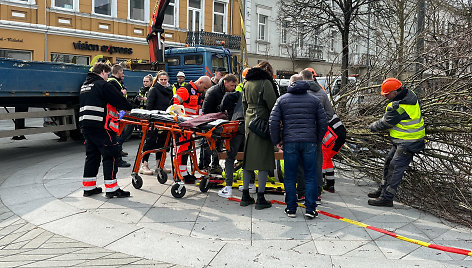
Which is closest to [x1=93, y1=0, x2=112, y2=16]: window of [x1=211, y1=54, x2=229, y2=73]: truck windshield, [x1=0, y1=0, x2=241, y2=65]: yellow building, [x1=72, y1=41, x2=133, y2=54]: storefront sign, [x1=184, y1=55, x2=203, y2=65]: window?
[x1=0, y1=0, x2=241, y2=65]: yellow building

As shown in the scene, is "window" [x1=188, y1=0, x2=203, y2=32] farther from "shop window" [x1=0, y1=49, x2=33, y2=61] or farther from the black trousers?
the black trousers

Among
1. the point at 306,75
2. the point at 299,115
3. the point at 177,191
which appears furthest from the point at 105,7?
the point at 299,115

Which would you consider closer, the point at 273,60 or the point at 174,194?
the point at 174,194

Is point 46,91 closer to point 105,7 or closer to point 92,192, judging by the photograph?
point 92,192

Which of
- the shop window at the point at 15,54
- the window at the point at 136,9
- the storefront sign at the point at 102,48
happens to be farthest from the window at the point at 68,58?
the window at the point at 136,9

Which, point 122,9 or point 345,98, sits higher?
point 122,9

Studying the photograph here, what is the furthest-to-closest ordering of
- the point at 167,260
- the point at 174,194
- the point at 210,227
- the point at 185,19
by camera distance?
the point at 185,19, the point at 174,194, the point at 210,227, the point at 167,260

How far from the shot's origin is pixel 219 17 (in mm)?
26641

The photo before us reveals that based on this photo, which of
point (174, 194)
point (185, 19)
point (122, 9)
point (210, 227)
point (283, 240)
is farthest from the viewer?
point (185, 19)

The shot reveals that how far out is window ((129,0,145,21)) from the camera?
881 inches

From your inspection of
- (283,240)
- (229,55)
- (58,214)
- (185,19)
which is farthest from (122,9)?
(283,240)

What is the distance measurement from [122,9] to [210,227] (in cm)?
1907

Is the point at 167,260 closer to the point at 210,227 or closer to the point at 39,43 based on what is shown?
the point at 210,227

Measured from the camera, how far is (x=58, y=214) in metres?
5.38
